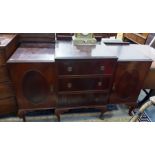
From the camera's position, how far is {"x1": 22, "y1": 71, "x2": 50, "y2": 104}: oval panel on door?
4.61 ft

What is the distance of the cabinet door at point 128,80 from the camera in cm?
149

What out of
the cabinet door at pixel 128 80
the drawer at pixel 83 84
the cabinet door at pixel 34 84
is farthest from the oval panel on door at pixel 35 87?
the cabinet door at pixel 128 80

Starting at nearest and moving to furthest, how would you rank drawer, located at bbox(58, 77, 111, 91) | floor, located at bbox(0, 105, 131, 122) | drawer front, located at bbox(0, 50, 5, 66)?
drawer front, located at bbox(0, 50, 5, 66) → drawer, located at bbox(58, 77, 111, 91) → floor, located at bbox(0, 105, 131, 122)

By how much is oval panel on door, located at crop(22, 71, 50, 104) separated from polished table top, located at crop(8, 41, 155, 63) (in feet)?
0.52

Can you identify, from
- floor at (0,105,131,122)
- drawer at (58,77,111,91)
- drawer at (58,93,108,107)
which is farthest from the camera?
floor at (0,105,131,122)

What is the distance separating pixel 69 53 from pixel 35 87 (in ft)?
1.50

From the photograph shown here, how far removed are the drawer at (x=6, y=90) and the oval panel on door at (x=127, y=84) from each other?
1.07 m

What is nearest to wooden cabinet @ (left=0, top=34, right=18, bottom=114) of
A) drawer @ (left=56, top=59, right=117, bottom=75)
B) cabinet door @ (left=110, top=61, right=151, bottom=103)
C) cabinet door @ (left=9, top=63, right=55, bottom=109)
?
cabinet door @ (left=9, top=63, right=55, bottom=109)

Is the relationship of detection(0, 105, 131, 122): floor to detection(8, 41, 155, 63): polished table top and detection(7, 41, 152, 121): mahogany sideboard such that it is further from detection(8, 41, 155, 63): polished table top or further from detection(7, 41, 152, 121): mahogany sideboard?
detection(8, 41, 155, 63): polished table top

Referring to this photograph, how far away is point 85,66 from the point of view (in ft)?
4.52

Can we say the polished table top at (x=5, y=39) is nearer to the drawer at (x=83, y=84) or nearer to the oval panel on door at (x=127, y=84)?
the drawer at (x=83, y=84)

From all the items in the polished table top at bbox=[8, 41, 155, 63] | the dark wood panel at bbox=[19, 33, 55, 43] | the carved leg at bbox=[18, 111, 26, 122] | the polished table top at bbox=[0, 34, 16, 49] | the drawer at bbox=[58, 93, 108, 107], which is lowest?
the carved leg at bbox=[18, 111, 26, 122]

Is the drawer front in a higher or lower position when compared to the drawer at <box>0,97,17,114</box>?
higher
